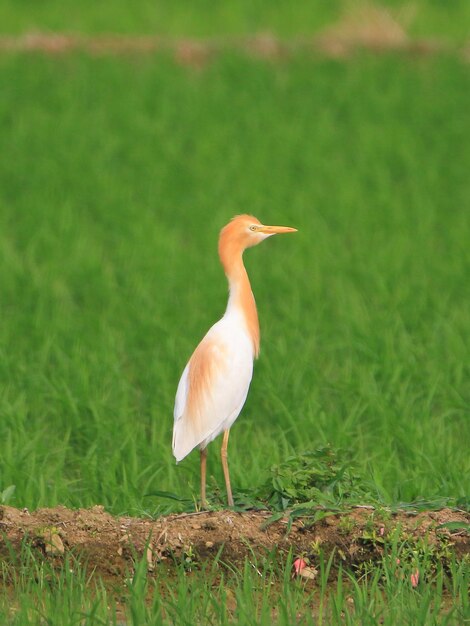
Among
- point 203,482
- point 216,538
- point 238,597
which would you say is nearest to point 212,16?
point 203,482

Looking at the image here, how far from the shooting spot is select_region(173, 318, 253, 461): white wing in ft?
13.6

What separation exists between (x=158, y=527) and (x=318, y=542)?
524mm

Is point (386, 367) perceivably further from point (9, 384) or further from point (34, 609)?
point (34, 609)

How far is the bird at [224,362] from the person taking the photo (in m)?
4.15

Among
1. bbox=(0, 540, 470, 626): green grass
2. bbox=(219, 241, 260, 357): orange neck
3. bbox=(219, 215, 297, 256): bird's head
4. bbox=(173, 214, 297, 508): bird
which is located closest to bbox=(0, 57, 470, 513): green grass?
bbox=(173, 214, 297, 508): bird

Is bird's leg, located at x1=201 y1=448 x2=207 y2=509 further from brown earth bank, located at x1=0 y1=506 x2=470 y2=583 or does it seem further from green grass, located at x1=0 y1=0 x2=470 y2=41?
green grass, located at x1=0 y1=0 x2=470 y2=41

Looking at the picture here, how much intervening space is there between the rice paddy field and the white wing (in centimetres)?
36

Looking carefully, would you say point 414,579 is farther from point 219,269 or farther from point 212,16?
point 212,16

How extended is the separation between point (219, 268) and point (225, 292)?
0.50 m

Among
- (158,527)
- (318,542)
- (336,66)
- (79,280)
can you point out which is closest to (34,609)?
(158,527)

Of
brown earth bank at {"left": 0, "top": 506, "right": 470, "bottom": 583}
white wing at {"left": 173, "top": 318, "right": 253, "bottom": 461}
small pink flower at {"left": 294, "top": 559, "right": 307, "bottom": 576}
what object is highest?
white wing at {"left": 173, "top": 318, "right": 253, "bottom": 461}

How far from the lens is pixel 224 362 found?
4.14 meters

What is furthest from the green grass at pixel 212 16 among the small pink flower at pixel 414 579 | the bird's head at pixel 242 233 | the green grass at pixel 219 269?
the small pink flower at pixel 414 579

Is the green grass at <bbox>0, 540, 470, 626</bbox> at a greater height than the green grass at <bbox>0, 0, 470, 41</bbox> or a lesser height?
lesser
